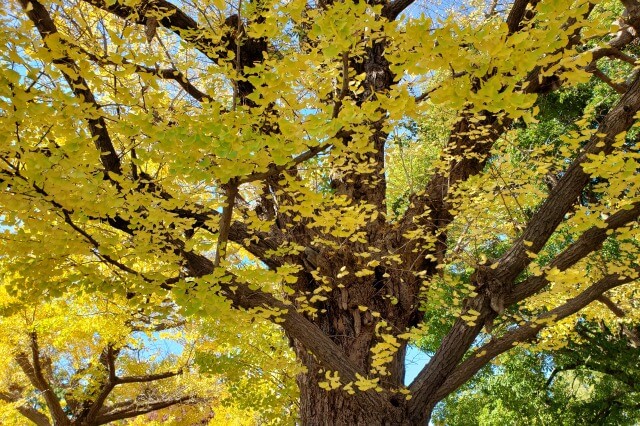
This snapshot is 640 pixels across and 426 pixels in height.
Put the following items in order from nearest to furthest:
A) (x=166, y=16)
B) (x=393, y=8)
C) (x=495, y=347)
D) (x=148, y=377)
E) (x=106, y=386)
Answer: (x=495, y=347)
(x=166, y=16)
(x=393, y=8)
(x=106, y=386)
(x=148, y=377)

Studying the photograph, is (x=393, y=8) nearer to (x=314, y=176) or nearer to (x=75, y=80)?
(x=314, y=176)

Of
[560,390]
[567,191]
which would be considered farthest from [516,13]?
[560,390]

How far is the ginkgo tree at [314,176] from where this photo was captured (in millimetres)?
2252

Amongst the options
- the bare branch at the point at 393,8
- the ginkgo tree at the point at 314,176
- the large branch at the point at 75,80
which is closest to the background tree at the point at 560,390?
the ginkgo tree at the point at 314,176

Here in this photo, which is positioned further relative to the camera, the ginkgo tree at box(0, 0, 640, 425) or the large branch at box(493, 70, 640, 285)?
the large branch at box(493, 70, 640, 285)

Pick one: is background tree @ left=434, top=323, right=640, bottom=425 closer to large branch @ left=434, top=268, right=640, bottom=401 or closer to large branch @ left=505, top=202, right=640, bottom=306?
large branch @ left=434, top=268, right=640, bottom=401

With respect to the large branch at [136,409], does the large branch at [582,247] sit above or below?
below

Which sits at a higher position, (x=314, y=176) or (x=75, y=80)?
(x=314, y=176)

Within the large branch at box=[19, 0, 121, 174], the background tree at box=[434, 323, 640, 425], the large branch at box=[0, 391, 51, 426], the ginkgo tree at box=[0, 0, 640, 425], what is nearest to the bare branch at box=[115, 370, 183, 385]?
the large branch at box=[0, 391, 51, 426]

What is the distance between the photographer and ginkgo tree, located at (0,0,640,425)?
7.39 feet

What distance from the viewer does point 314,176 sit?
3967mm

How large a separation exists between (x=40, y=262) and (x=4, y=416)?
6.34m

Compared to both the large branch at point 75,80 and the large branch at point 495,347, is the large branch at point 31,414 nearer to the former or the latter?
the large branch at point 75,80

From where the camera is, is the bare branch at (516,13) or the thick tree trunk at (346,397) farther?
the bare branch at (516,13)
